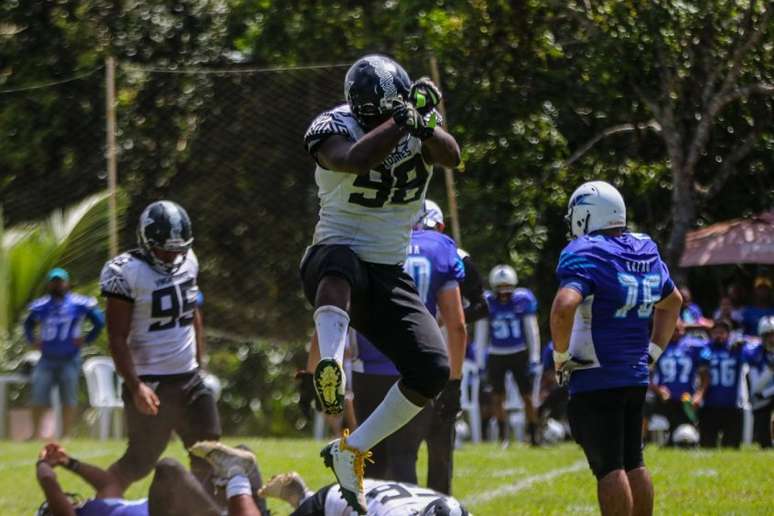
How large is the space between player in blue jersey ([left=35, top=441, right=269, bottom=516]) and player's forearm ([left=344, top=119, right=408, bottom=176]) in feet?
5.97

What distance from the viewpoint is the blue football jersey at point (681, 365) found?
1462 cm

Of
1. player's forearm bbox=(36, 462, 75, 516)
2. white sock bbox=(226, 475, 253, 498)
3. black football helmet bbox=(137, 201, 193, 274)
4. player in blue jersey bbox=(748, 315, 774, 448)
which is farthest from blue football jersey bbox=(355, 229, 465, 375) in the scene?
player in blue jersey bbox=(748, 315, 774, 448)

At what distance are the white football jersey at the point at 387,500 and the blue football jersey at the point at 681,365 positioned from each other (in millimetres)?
9507

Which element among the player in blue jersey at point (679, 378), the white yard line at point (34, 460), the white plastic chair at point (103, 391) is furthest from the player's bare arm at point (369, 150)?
the white plastic chair at point (103, 391)

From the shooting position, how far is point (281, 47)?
19.4 meters

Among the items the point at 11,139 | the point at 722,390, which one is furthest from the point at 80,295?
the point at 722,390

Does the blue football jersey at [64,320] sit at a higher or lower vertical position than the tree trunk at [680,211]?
lower

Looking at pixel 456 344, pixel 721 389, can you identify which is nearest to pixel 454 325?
pixel 456 344

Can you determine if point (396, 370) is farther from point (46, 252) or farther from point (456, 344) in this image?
point (46, 252)

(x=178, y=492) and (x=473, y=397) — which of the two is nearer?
(x=178, y=492)

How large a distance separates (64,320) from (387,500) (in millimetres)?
9591

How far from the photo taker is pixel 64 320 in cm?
1436

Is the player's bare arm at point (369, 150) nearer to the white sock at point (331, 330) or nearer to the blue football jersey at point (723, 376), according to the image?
the white sock at point (331, 330)

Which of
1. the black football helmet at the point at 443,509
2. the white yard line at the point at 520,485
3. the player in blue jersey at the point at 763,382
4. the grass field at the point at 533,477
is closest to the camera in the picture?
the black football helmet at the point at 443,509
